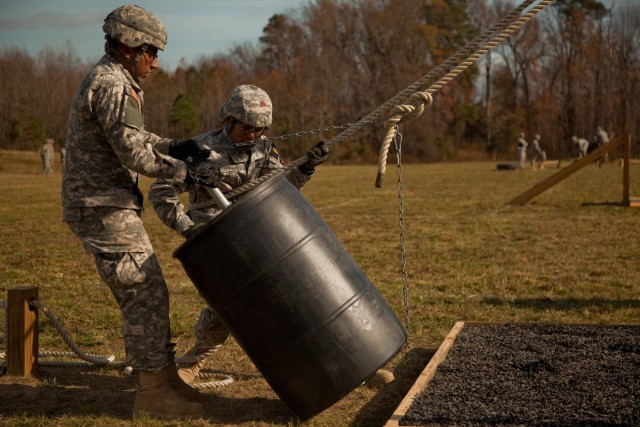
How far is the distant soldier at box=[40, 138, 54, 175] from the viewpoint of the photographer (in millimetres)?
41031

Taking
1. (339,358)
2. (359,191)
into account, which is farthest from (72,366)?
(359,191)

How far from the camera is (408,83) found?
233ft

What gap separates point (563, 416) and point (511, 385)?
63cm

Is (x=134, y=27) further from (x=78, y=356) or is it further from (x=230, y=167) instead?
(x=78, y=356)

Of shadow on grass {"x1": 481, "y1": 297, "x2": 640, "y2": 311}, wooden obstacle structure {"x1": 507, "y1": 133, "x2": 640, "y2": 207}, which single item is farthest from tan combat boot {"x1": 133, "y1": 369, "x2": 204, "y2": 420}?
wooden obstacle structure {"x1": 507, "y1": 133, "x2": 640, "y2": 207}

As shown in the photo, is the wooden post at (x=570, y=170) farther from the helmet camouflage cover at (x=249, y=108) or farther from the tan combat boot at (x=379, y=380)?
the helmet camouflage cover at (x=249, y=108)

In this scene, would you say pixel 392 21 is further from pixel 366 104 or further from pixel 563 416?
pixel 563 416

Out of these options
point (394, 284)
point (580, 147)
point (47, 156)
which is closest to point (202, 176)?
point (394, 284)

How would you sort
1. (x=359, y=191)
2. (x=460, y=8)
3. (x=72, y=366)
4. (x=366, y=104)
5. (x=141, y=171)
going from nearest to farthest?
1. (x=141, y=171)
2. (x=72, y=366)
3. (x=359, y=191)
4. (x=366, y=104)
5. (x=460, y=8)

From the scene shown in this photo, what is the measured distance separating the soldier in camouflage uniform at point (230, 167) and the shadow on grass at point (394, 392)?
0.12 meters

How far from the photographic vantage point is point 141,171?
4457 millimetres

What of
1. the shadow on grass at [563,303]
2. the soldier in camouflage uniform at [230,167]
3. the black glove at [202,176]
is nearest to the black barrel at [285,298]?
the black glove at [202,176]

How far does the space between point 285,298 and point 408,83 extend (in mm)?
68327

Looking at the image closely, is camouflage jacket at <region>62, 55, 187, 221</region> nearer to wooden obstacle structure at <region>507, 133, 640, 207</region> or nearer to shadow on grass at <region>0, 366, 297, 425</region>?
shadow on grass at <region>0, 366, 297, 425</region>
